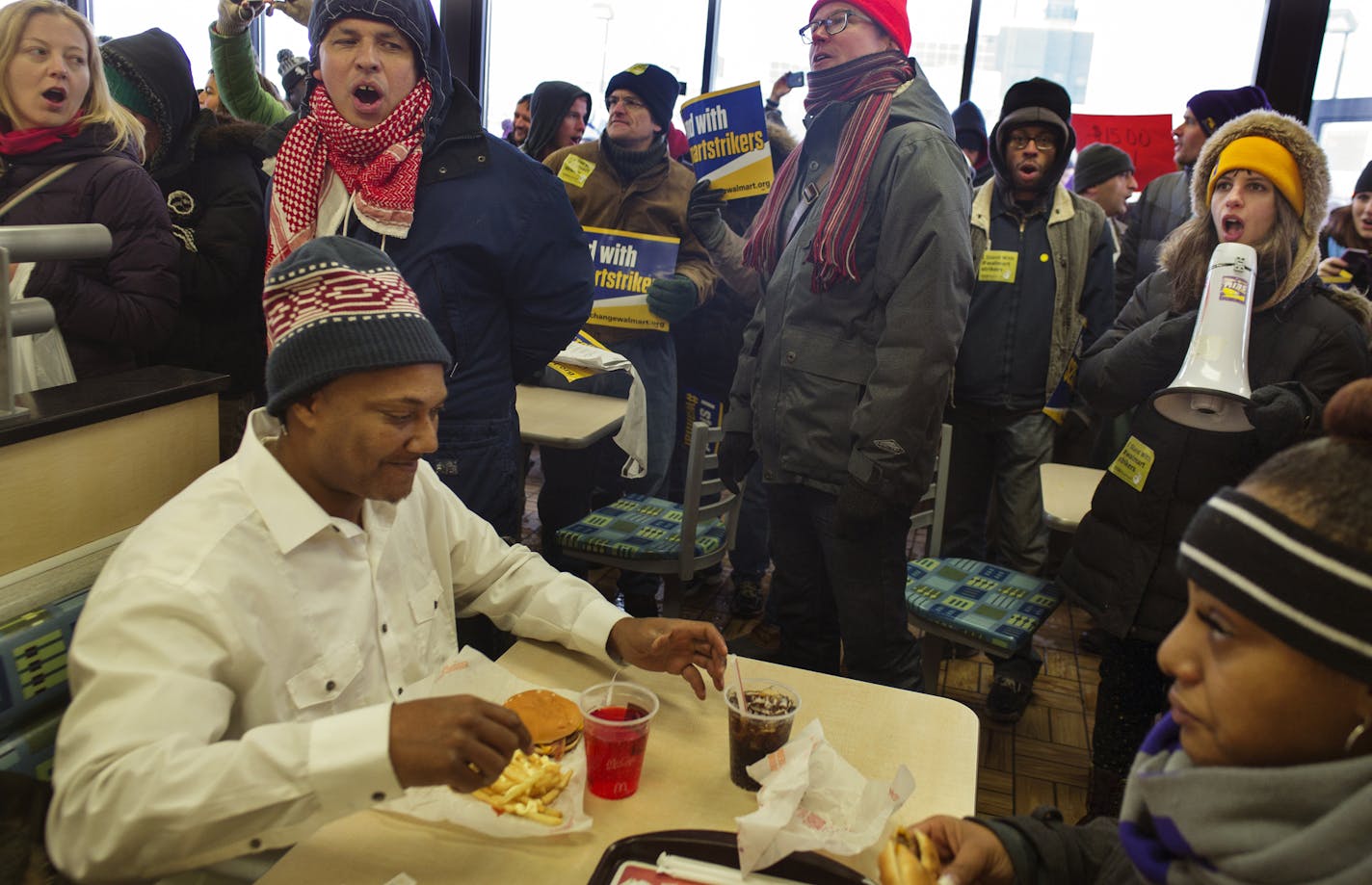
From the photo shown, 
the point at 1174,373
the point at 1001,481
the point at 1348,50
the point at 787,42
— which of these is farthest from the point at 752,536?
the point at 1348,50

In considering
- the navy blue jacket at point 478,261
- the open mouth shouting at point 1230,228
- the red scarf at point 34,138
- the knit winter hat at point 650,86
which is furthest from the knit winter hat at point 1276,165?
the red scarf at point 34,138

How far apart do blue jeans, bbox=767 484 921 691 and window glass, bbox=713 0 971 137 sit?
14.1 feet

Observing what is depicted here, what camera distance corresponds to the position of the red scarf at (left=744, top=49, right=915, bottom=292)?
7.55 ft

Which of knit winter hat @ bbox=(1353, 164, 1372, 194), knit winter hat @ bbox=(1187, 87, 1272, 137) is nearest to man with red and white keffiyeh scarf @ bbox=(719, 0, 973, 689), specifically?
knit winter hat @ bbox=(1353, 164, 1372, 194)

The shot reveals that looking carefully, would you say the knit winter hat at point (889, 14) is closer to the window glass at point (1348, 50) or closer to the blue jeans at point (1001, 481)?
the blue jeans at point (1001, 481)

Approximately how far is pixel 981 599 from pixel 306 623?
2117mm

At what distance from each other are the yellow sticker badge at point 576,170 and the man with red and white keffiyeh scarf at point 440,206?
4.95 feet

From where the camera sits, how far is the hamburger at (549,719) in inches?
51.6

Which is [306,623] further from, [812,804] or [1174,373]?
[1174,373]

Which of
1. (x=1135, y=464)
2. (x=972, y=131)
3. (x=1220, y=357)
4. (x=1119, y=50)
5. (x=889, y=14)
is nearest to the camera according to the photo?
(x=1220, y=357)

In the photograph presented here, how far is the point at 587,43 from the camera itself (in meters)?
7.23

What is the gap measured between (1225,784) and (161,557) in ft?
3.84

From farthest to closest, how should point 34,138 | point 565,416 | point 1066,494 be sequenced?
point 565,416
point 1066,494
point 34,138

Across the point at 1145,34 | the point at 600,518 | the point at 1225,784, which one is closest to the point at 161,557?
the point at 1225,784
